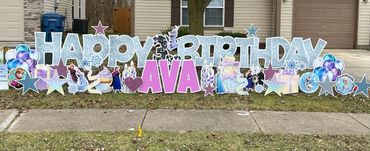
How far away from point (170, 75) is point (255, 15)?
9.37 meters

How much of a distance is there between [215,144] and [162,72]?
3.40 m

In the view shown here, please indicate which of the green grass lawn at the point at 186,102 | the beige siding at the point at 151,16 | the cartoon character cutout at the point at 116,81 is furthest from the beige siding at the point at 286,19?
the cartoon character cutout at the point at 116,81

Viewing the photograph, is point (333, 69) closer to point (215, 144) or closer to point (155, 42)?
point (155, 42)

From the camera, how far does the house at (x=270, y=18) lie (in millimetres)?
17797

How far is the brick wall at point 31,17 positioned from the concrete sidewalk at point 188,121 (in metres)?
9.31

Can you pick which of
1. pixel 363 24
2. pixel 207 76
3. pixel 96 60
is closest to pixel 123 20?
pixel 363 24

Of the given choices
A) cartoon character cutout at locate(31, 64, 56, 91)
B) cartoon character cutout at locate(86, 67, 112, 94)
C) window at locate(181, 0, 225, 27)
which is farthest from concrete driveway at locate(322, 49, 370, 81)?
cartoon character cutout at locate(31, 64, 56, 91)

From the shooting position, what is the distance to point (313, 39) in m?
18.1

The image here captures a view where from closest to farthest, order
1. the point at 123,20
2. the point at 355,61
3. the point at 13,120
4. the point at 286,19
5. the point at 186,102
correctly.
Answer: the point at 13,120
the point at 186,102
the point at 355,61
the point at 286,19
the point at 123,20

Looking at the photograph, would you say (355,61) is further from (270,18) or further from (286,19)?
(270,18)

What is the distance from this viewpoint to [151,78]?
934 centimetres

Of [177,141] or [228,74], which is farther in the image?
[228,74]

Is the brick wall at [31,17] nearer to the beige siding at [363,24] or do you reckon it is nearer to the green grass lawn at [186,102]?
the green grass lawn at [186,102]

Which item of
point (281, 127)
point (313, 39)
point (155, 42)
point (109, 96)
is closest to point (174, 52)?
point (155, 42)
